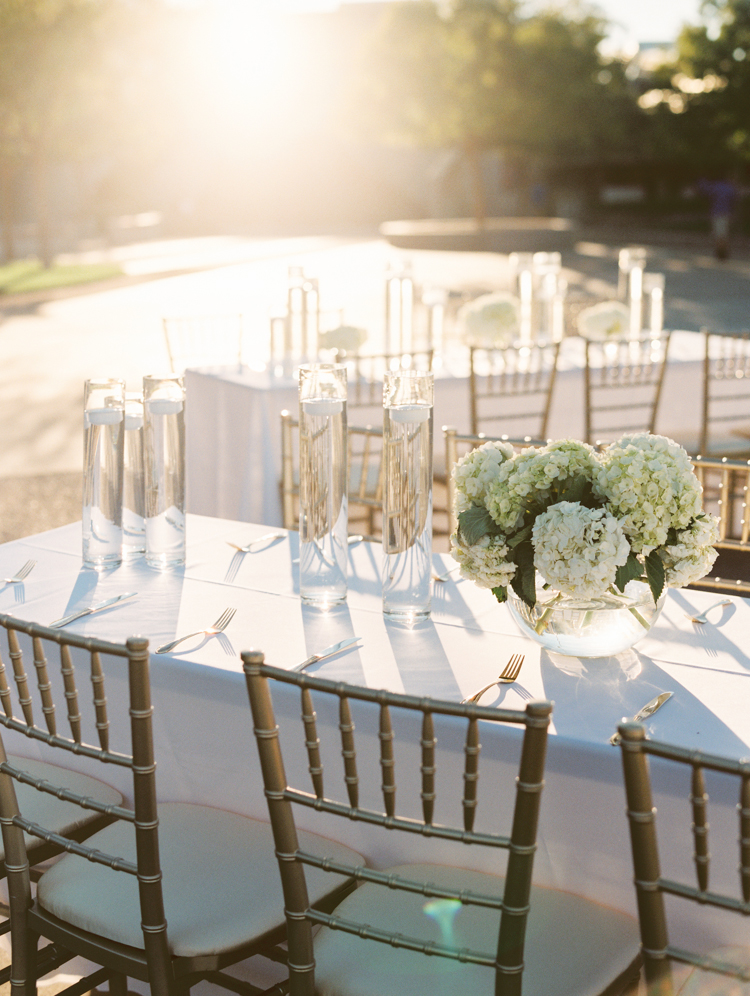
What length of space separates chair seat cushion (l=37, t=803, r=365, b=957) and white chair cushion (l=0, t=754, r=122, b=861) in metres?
0.09

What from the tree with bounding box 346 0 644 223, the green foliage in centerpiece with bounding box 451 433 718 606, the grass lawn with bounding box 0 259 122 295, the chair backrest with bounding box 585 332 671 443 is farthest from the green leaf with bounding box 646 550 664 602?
the tree with bounding box 346 0 644 223

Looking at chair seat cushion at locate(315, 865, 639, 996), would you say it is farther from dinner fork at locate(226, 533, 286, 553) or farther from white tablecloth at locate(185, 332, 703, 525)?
white tablecloth at locate(185, 332, 703, 525)

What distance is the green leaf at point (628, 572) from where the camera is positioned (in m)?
1.84

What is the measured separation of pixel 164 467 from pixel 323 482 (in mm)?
443

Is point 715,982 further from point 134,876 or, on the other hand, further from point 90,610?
point 90,610

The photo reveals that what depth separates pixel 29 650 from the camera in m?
2.28

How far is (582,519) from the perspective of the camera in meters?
1.80

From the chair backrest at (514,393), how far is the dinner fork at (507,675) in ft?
10.5

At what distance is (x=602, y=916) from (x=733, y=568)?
9.83 feet

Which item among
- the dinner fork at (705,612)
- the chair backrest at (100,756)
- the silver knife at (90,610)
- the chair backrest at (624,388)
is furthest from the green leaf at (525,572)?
the chair backrest at (624,388)

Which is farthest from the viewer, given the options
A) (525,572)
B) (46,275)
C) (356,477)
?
(46,275)

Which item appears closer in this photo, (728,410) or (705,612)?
(705,612)

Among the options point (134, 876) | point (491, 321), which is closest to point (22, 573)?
point (134, 876)

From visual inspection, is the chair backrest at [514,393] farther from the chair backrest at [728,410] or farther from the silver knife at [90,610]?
the silver knife at [90,610]
